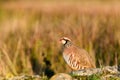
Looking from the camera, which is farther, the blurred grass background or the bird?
the blurred grass background

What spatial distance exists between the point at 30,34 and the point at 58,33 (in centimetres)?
101

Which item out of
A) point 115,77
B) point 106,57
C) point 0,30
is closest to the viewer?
point 115,77

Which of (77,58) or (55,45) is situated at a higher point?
(55,45)

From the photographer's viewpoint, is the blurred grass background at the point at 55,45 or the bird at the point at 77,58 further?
the blurred grass background at the point at 55,45

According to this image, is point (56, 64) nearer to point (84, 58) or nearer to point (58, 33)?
point (58, 33)

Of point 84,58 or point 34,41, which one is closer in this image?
point 84,58

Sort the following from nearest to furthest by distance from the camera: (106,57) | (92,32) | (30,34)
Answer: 1. (106,57)
2. (92,32)
3. (30,34)

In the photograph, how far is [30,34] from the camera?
11133 millimetres

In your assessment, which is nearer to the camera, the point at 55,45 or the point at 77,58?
the point at 77,58

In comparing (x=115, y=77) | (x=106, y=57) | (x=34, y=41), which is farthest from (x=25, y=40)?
(x=115, y=77)

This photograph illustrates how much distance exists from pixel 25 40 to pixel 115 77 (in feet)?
15.5

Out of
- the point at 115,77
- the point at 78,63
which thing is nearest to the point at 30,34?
the point at 78,63

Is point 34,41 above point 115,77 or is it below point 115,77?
above

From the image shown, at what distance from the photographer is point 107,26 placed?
10438 millimetres
